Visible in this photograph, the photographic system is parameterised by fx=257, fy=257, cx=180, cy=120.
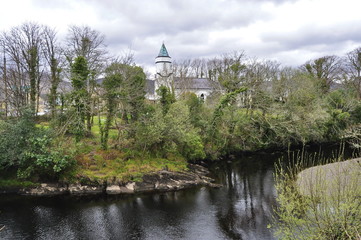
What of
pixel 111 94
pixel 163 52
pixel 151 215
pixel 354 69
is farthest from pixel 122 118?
pixel 354 69

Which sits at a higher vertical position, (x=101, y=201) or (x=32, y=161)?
(x=32, y=161)

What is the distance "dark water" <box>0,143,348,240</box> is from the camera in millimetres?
14461

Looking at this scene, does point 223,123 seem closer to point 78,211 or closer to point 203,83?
point 78,211

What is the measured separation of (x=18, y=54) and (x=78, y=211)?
2047cm

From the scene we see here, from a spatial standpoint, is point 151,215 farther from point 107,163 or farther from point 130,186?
point 107,163

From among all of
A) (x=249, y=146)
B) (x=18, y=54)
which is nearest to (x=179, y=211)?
(x=249, y=146)

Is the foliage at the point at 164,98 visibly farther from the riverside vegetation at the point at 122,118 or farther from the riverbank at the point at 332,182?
the riverbank at the point at 332,182

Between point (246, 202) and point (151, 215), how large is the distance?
6.78 m

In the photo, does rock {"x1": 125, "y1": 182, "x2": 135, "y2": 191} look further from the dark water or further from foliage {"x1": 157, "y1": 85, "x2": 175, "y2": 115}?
foliage {"x1": 157, "y1": 85, "x2": 175, "y2": 115}

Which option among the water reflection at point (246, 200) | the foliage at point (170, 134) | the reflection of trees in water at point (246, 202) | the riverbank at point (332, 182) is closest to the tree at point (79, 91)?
the foliage at point (170, 134)

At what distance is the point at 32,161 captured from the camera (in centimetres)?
2081

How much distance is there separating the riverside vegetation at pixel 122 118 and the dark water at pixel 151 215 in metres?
3.40

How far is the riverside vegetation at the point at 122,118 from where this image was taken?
2156cm

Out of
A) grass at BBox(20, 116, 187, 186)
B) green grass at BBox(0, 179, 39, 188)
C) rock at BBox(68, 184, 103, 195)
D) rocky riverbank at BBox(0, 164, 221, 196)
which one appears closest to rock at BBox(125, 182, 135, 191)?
rocky riverbank at BBox(0, 164, 221, 196)
